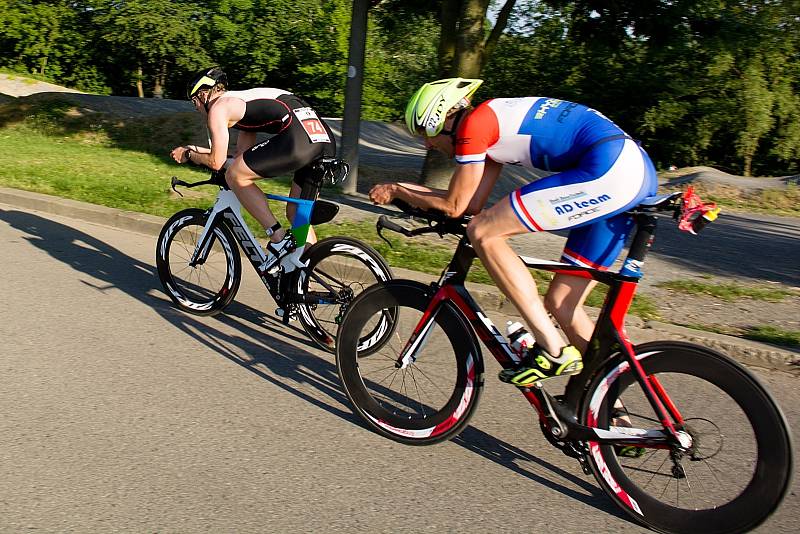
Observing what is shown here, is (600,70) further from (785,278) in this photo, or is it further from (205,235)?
(205,235)

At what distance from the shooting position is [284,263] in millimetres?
5609

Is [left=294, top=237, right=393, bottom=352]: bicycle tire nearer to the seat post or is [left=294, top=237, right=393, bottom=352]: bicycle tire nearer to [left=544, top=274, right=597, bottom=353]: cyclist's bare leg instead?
[left=544, top=274, right=597, bottom=353]: cyclist's bare leg

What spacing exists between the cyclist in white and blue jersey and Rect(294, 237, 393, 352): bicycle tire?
1.38 m

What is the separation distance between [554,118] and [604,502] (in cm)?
176

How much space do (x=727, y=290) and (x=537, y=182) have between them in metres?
4.10

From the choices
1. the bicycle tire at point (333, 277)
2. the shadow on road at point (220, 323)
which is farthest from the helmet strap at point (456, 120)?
the shadow on road at point (220, 323)

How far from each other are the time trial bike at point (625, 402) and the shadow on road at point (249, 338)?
0.80 ft

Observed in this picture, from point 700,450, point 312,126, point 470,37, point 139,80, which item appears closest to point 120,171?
point 470,37

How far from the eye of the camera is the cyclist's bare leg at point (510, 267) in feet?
12.2

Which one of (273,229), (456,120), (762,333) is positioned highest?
(456,120)

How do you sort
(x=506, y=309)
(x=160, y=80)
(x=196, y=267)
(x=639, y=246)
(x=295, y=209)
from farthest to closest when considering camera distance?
(x=160, y=80)
(x=506, y=309)
(x=196, y=267)
(x=295, y=209)
(x=639, y=246)

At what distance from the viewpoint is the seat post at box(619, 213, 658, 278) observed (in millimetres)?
3609

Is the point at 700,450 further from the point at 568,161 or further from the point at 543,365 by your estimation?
the point at 568,161

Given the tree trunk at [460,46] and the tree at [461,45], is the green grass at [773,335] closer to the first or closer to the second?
the tree trunk at [460,46]
